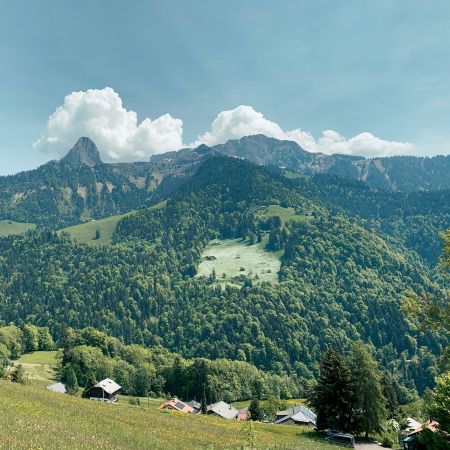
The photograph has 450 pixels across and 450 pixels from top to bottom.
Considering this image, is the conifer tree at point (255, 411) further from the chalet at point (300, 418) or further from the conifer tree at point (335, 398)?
the conifer tree at point (335, 398)

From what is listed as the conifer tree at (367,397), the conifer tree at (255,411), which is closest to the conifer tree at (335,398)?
the conifer tree at (367,397)

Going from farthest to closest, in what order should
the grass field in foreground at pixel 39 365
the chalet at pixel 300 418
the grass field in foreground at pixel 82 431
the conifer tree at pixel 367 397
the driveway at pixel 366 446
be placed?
the grass field in foreground at pixel 39 365 < the chalet at pixel 300 418 < the conifer tree at pixel 367 397 < the driveway at pixel 366 446 < the grass field in foreground at pixel 82 431

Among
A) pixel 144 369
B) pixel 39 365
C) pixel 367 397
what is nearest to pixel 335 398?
pixel 367 397

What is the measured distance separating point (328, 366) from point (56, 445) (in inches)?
1819

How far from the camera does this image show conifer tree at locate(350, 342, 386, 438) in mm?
57719

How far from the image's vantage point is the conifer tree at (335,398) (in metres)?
56.9

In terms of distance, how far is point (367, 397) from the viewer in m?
58.6

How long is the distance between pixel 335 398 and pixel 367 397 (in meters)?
5.20

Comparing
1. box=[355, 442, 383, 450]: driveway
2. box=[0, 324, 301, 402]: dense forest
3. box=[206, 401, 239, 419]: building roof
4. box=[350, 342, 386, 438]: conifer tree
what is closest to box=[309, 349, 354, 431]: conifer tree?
box=[350, 342, 386, 438]: conifer tree

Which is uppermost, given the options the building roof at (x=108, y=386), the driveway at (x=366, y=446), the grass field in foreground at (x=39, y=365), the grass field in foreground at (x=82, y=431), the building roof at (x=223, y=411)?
the grass field in foreground at (x=82, y=431)

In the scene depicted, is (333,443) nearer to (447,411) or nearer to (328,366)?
(328,366)

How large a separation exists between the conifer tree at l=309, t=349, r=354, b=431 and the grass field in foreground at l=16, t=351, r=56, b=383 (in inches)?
3657

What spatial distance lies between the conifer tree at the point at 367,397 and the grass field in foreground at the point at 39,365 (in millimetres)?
96483

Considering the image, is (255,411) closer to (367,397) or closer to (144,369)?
(367,397)
